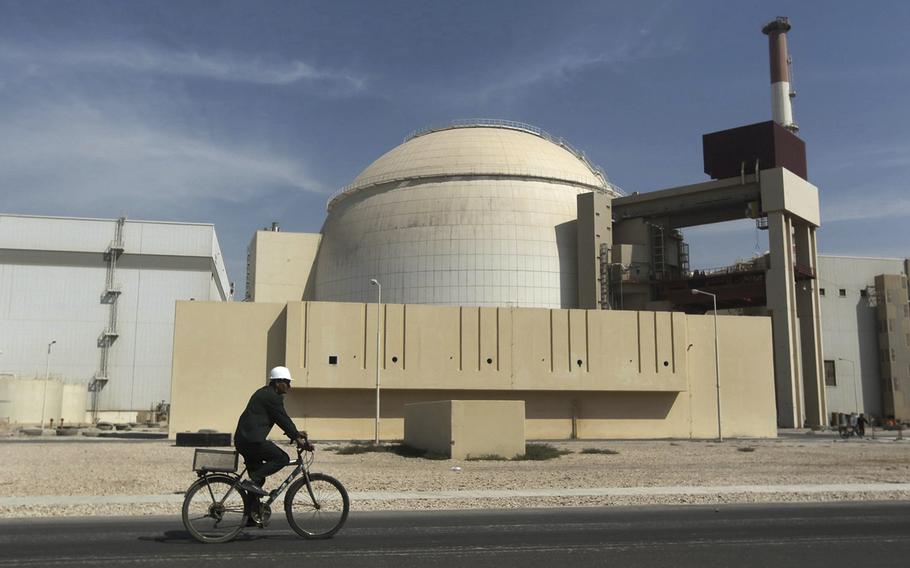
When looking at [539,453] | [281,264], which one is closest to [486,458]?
[539,453]

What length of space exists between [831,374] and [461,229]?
145ft

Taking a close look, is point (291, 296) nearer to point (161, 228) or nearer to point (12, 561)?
point (161, 228)

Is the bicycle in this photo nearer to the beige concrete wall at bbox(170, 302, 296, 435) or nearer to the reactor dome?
the beige concrete wall at bbox(170, 302, 296, 435)

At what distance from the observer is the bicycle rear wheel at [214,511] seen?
10633 mm

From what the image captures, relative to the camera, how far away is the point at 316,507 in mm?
11016

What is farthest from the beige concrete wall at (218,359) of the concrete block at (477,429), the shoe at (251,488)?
the shoe at (251,488)

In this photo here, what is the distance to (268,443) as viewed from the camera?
10945mm

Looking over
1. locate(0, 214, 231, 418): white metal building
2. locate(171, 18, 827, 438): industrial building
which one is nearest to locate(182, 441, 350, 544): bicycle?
locate(171, 18, 827, 438): industrial building

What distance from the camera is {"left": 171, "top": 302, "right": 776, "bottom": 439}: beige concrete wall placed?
47250mm

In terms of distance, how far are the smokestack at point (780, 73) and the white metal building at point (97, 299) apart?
56.6 metres

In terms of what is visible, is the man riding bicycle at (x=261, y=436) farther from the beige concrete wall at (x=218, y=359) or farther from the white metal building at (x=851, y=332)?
the white metal building at (x=851, y=332)

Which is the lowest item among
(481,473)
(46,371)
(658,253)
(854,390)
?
(481,473)

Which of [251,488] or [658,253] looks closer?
[251,488]

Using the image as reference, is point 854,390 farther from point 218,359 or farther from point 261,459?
point 261,459
